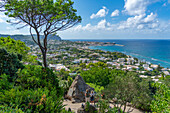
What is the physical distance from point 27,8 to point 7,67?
3.59 meters

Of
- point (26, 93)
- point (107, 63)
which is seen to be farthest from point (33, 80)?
point (107, 63)

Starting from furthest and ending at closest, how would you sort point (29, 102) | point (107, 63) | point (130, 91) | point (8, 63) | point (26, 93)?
point (107, 63) → point (130, 91) → point (8, 63) → point (26, 93) → point (29, 102)

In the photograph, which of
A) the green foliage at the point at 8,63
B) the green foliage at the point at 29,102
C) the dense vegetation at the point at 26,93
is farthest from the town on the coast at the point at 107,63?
the green foliage at the point at 29,102

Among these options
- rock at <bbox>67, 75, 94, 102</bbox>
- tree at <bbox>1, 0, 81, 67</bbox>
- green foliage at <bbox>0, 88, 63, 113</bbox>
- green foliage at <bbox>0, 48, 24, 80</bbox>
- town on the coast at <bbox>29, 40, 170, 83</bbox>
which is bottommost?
town on the coast at <bbox>29, 40, 170, 83</bbox>

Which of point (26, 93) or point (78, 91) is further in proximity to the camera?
point (78, 91)

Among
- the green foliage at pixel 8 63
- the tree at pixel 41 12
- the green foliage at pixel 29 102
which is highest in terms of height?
the tree at pixel 41 12

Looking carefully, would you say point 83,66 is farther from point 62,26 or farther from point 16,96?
point 16,96

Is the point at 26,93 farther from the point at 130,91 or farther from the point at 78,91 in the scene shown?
the point at 78,91

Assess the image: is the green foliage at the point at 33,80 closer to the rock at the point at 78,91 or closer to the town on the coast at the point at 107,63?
the rock at the point at 78,91

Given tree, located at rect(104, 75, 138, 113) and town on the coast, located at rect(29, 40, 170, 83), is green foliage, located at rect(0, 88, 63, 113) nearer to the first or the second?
tree, located at rect(104, 75, 138, 113)

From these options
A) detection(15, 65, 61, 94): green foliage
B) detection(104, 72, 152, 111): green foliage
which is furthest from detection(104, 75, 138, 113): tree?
detection(15, 65, 61, 94): green foliage

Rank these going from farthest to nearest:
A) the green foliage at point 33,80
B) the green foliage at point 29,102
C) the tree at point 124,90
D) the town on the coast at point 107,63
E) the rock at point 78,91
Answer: the town on the coast at point 107,63, the rock at point 78,91, the tree at point 124,90, the green foliage at point 33,80, the green foliage at point 29,102

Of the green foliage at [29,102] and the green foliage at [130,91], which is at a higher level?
the green foliage at [29,102]

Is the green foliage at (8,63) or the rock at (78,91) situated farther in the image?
the rock at (78,91)
